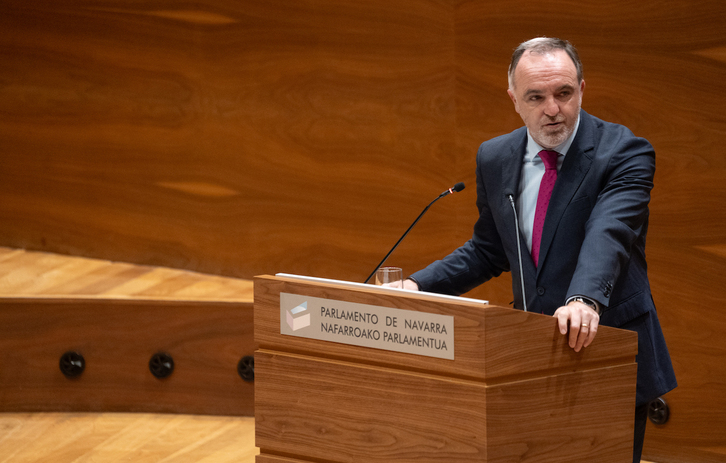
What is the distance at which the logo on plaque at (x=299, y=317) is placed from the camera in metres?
1.00

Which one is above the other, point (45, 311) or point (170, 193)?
point (170, 193)

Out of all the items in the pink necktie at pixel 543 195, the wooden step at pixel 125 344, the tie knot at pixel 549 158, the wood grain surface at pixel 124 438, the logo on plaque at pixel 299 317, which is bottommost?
the wood grain surface at pixel 124 438

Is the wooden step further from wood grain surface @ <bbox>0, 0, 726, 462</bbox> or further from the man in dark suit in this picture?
the man in dark suit

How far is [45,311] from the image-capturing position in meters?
2.16

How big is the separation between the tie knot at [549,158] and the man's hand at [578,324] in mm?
274

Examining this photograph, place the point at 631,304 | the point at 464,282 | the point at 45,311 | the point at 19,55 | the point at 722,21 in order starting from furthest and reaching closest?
the point at 19,55 < the point at 45,311 < the point at 722,21 < the point at 464,282 < the point at 631,304

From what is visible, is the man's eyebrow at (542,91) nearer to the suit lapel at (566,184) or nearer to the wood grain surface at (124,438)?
the suit lapel at (566,184)

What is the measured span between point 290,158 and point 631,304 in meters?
1.20

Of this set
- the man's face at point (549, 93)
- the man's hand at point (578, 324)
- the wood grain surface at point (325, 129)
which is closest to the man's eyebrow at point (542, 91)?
the man's face at point (549, 93)

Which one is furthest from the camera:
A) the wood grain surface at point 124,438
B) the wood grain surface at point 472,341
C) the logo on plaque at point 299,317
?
the wood grain surface at point 124,438

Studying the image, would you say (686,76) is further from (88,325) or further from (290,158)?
(88,325)

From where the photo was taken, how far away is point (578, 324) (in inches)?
37.0

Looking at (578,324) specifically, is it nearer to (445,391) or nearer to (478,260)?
(445,391)

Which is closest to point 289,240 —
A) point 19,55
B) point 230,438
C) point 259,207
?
point 259,207
